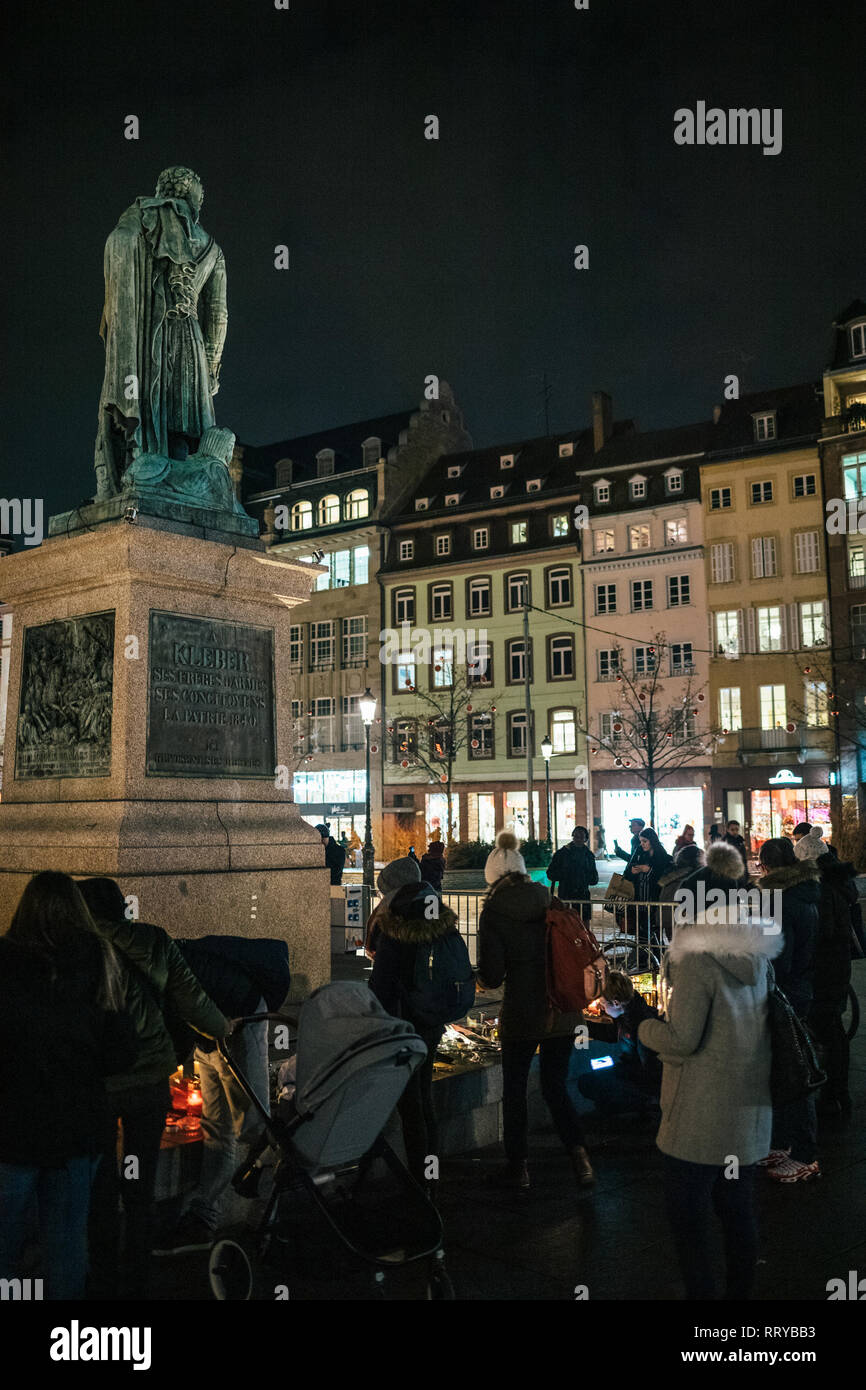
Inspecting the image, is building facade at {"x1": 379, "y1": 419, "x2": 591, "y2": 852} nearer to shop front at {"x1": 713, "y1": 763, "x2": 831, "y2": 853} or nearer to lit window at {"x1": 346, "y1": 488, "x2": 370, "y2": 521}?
lit window at {"x1": 346, "y1": 488, "x2": 370, "y2": 521}

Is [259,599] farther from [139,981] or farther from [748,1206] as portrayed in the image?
[748,1206]

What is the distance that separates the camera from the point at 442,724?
172 ft

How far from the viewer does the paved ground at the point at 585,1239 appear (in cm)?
481

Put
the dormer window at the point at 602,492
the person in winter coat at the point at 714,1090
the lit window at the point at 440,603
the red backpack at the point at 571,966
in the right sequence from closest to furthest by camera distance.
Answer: the person in winter coat at the point at 714,1090, the red backpack at the point at 571,966, the dormer window at the point at 602,492, the lit window at the point at 440,603

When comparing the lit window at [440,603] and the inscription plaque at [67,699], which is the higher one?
the lit window at [440,603]

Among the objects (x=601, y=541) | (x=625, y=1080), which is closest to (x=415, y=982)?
(x=625, y=1080)

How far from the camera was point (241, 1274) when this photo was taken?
14.9 feet

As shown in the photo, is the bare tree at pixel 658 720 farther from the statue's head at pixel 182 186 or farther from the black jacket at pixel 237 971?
the black jacket at pixel 237 971

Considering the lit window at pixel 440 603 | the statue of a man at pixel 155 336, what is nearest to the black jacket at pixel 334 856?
the statue of a man at pixel 155 336

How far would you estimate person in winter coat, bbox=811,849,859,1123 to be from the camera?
26.9 feet

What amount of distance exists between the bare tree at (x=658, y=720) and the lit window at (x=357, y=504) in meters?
16.2

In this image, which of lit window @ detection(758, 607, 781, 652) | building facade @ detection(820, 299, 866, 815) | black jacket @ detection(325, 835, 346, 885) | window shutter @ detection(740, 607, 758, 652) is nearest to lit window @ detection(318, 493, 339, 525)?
window shutter @ detection(740, 607, 758, 652)
